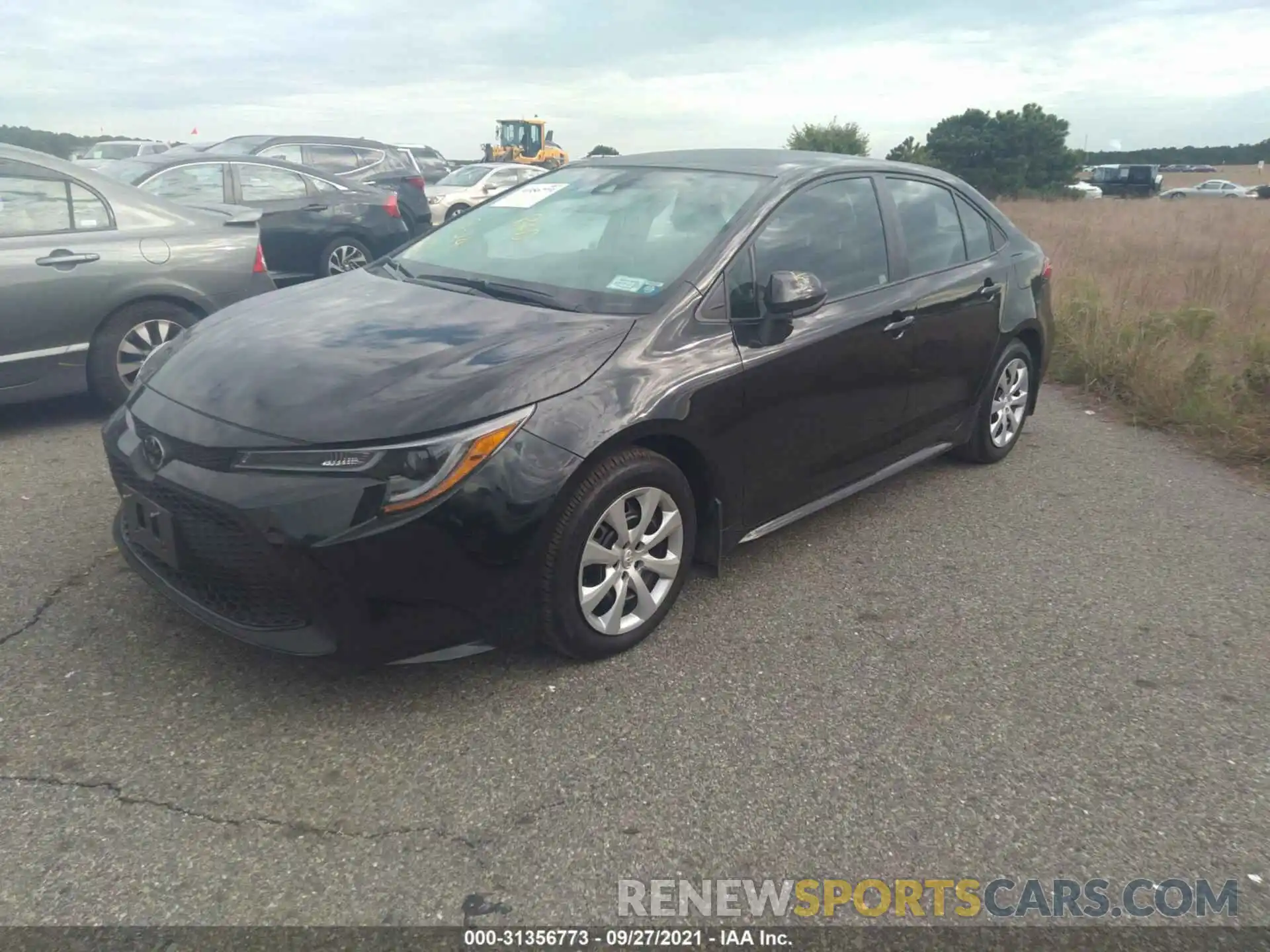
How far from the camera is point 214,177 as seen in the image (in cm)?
938

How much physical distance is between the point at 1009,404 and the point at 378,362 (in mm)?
3824

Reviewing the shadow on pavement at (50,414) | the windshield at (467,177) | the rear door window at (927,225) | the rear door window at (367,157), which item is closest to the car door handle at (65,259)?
the shadow on pavement at (50,414)

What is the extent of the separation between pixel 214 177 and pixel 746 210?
740 centimetres

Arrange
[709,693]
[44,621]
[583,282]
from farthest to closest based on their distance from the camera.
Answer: [583,282] < [44,621] < [709,693]

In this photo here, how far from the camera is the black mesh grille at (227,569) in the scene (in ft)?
9.01

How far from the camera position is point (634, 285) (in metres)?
3.53

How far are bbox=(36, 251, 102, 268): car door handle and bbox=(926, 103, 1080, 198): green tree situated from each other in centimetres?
3837

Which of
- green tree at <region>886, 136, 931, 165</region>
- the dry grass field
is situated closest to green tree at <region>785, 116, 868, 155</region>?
green tree at <region>886, 136, 931, 165</region>

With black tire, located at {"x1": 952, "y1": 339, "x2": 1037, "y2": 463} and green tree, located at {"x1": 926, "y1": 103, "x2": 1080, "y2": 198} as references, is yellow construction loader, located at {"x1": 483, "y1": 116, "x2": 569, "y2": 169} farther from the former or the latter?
black tire, located at {"x1": 952, "y1": 339, "x2": 1037, "y2": 463}

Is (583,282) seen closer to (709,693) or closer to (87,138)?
(709,693)

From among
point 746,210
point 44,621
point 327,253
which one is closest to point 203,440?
point 44,621

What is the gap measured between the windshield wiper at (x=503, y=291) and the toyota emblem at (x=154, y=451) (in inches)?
49.0

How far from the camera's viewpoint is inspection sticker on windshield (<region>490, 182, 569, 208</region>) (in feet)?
14.6

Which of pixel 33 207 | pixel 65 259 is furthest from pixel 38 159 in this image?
pixel 65 259
